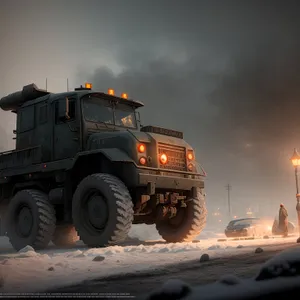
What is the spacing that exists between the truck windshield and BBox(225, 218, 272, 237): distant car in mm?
10858

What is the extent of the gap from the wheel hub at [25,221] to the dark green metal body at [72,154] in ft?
2.10

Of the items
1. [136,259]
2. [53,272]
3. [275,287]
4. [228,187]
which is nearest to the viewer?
[275,287]

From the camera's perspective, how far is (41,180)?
29.4ft

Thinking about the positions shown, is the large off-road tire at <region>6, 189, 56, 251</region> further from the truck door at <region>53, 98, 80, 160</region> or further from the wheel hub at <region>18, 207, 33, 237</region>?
the truck door at <region>53, 98, 80, 160</region>

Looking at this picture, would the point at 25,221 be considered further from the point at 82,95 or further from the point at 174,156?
the point at 174,156

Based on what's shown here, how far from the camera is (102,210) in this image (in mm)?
7215

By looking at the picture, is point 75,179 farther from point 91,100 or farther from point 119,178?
point 91,100

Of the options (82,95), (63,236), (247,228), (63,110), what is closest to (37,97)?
(63,110)

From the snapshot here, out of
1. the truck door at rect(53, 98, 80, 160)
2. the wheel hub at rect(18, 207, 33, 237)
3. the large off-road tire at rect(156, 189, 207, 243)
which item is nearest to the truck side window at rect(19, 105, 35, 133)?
the truck door at rect(53, 98, 80, 160)

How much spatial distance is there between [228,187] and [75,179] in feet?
259

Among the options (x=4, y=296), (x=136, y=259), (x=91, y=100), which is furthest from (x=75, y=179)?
(x=4, y=296)

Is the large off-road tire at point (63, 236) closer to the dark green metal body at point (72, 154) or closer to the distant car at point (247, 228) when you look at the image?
the dark green metal body at point (72, 154)

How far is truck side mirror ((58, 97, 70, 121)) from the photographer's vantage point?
7.99 m

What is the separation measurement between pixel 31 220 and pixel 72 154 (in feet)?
5.73
